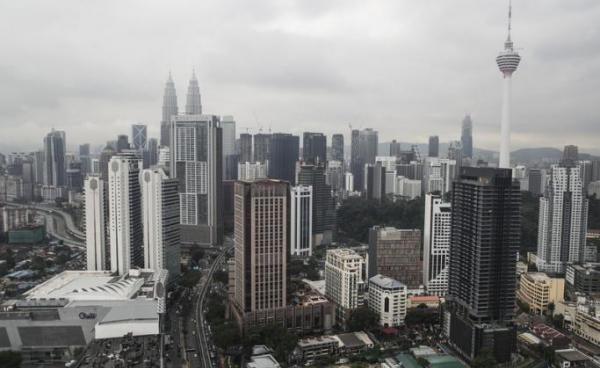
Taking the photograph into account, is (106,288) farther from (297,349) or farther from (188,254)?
(188,254)

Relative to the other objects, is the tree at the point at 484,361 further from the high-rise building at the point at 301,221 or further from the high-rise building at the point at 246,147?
the high-rise building at the point at 246,147

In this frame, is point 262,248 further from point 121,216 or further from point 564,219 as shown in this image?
point 564,219

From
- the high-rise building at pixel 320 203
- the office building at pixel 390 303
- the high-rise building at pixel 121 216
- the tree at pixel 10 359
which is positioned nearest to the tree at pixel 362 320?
the office building at pixel 390 303

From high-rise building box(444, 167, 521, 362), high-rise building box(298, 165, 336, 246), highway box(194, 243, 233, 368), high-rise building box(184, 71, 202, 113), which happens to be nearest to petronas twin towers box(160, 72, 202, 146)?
high-rise building box(184, 71, 202, 113)

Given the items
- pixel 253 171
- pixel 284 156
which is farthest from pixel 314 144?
pixel 253 171

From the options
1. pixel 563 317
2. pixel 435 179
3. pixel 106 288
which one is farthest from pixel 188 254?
pixel 435 179

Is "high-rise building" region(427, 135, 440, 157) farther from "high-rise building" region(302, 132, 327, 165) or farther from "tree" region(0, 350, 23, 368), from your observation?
"tree" region(0, 350, 23, 368)

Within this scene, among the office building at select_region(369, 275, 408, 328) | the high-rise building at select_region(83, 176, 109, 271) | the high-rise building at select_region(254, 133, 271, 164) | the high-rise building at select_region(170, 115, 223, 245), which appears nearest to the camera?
the office building at select_region(369, 275, 408, 328)
